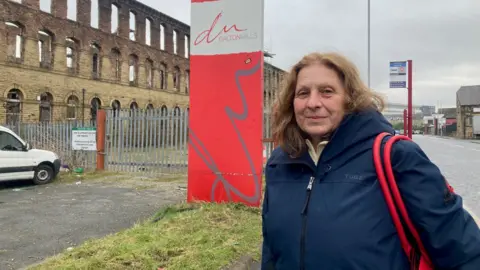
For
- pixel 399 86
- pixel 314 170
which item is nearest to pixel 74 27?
pixel 399 86

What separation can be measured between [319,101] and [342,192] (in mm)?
459

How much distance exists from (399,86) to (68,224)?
9901 mm

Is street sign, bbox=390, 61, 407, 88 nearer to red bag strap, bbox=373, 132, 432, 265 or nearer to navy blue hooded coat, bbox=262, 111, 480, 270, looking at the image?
navy blue hooded coat, bbox=262, 111, 480, 270

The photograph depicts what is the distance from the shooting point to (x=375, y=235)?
152 centimetres

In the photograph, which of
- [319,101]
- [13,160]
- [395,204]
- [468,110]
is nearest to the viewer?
[395,204]

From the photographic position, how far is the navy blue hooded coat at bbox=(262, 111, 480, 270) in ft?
4.86

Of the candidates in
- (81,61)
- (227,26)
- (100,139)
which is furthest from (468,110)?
(227,26)

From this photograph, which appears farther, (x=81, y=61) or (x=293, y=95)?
(x=81, y=61)

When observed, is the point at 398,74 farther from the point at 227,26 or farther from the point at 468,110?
the point at 468,110

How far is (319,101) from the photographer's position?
1845 mm

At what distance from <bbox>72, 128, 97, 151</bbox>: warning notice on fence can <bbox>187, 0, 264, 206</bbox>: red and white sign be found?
857cm

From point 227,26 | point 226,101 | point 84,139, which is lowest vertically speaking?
point 84,139

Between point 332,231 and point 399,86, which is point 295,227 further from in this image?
point 399,86

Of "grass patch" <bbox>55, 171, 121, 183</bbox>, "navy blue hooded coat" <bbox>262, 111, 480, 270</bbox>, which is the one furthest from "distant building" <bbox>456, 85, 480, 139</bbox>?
"navy blue hooded coat" <bbox>262, 111, 480, 270</bbox>
